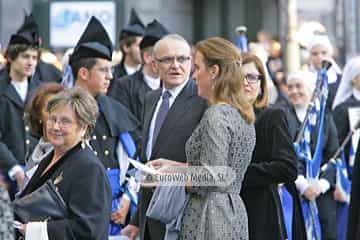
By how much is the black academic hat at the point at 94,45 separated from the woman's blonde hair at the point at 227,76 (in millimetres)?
2209

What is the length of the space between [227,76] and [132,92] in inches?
145

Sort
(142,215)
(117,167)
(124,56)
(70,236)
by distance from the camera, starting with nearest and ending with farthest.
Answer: (70,236)
(142,215)
(117,167)
(124,56)

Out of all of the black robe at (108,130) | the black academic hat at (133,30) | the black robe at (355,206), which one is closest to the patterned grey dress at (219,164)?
the black robe at (355,206)

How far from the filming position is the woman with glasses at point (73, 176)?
7.22m

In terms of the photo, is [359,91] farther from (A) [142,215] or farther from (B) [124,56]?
(A) [142,215]

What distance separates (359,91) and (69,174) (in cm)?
527

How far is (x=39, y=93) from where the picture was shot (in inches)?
336

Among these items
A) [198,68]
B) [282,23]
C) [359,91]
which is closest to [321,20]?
[282,23]

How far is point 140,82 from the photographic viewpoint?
1121 cm

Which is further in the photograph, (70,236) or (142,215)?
(142,215)

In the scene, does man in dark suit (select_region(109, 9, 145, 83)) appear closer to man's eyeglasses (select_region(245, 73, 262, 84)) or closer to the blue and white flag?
the blue and white flag

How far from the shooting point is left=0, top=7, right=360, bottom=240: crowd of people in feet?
24.0

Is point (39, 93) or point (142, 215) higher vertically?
point (39, 93)

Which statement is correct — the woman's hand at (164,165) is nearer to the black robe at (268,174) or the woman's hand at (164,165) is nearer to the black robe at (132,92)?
the black robe at (268,174)
